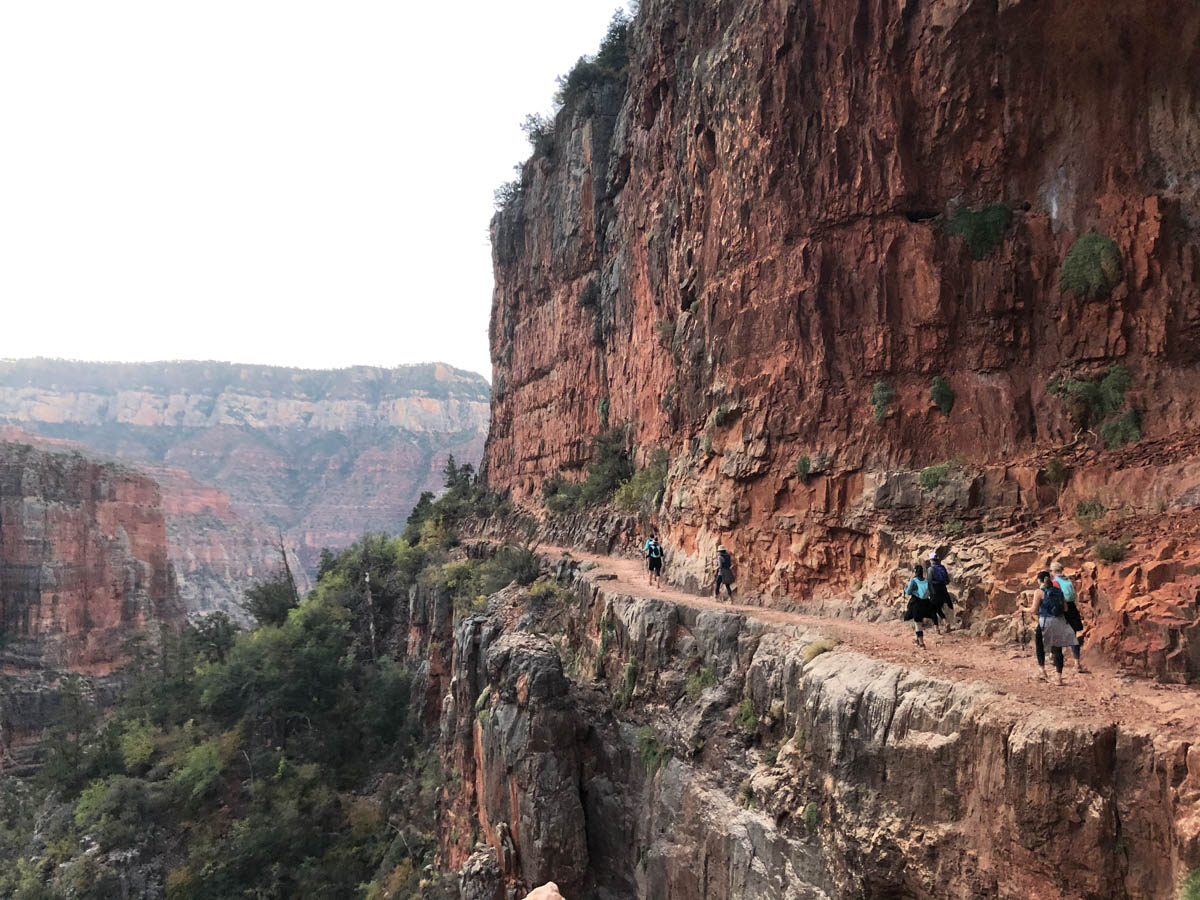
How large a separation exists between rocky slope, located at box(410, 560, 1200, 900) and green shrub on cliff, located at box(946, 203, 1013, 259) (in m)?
6.34

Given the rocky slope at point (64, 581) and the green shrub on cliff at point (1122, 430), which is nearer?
the green shrub on cliff at point (1122, 430)

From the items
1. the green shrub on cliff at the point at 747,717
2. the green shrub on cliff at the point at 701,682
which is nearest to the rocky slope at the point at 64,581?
the green shrub on cliff at the point at 701,682

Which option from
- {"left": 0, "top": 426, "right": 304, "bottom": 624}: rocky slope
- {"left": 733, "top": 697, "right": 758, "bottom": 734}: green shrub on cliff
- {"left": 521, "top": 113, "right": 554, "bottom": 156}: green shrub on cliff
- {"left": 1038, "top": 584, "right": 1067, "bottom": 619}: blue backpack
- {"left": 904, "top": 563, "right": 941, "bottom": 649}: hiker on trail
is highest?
{"left": 521, "top": 113, "right": 554, "bottom": 156}: green shrub on cliff

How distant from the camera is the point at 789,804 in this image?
25.1ft

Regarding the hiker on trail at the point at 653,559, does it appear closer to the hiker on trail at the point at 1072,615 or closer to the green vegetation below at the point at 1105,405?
the green vegetation below at the point at 1105,405

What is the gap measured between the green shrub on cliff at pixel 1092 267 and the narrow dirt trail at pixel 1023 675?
5439mm

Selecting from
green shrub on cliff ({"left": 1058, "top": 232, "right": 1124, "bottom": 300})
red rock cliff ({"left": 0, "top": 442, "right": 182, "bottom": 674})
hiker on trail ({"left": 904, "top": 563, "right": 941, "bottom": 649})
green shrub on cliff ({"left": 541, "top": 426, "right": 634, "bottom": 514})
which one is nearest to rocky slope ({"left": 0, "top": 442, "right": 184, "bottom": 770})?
red rock cliff ({"left": 0, "top": 442, "right": 182, "bottom": 674})

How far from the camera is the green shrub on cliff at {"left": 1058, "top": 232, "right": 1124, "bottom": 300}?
9.66 metres

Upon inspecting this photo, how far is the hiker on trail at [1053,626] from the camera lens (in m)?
6.52

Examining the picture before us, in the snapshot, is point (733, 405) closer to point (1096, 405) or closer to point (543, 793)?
point (1096, 405)

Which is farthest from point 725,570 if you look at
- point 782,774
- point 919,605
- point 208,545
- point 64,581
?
point 208,545

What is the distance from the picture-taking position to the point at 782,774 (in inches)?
312

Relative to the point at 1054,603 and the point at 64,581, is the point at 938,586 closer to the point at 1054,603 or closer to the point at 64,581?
the point at 1054,603

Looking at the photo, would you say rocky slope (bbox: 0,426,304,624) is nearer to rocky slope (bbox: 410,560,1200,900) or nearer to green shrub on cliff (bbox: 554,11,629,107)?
green shrub on cliff (bbox: 554,11,629,107)
